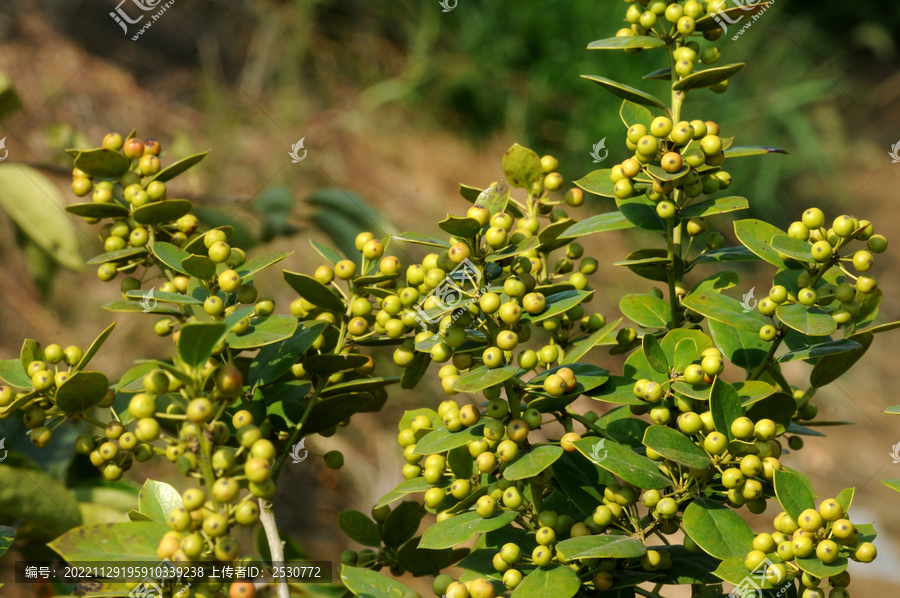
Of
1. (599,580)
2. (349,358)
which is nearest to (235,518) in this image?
(349,358)

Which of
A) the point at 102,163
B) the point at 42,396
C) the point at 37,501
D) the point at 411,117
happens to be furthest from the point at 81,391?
the point at 411,117

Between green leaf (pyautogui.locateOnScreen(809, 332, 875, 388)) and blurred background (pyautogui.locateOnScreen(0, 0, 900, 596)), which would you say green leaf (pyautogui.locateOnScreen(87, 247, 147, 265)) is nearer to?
green leaf (pyautogui.locateOnScreen(809, 332, 875, 388))

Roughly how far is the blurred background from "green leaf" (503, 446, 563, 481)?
2.18 m

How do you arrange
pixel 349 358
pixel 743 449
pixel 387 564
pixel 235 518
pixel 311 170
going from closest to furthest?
pixel 235 518, pixel 743 449, pixel 349 358, pixel 387 564, pixel 311 170

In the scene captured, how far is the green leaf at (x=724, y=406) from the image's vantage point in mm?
656

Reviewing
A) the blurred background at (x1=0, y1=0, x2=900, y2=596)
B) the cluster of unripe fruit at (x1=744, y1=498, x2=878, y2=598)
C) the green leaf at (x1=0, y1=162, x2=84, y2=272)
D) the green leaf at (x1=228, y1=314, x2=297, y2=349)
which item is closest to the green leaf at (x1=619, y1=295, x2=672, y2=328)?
the cluster of unripe fruit at (x1=744, y1=498, x2=878, y2=598)

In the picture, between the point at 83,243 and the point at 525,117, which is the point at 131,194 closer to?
the point at 83,243

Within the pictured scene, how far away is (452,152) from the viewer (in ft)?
14.1

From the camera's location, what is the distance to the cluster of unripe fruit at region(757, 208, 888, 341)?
0.69m

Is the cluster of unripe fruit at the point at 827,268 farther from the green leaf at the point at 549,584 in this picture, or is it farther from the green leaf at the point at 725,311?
the green leaf at the point at 549,584

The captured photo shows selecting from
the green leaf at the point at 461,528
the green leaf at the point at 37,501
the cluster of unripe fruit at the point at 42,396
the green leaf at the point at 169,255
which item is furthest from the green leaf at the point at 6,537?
the green leaf at the point at 461,528

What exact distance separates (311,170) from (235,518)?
3345 mm

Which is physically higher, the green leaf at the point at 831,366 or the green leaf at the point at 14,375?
the green leaf at the point at 14,375

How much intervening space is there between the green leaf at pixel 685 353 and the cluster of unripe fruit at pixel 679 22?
11.6 inches
